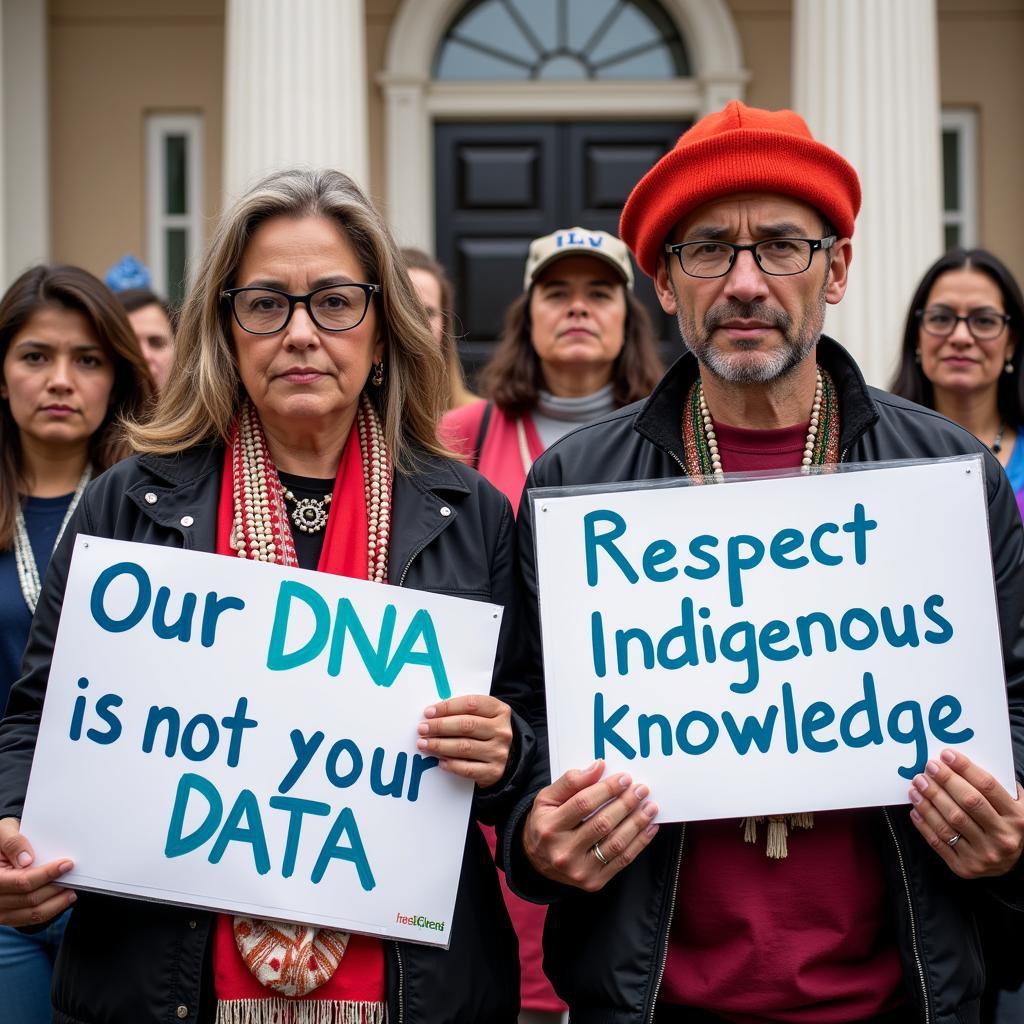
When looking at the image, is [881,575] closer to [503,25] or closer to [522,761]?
[522,761]

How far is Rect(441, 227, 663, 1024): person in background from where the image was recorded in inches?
151

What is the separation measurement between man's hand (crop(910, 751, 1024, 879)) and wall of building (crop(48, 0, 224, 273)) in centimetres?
760

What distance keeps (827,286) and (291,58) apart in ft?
16.8

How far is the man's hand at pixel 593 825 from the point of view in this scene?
1889mm

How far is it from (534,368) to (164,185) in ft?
18.5

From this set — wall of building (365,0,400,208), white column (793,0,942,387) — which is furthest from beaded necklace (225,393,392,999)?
wall of building (365,0,400,208)

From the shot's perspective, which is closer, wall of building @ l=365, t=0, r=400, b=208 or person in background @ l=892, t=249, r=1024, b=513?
person in background @ l=892, t=249, r=1024, b=513

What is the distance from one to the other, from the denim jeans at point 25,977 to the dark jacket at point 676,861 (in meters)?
1.08

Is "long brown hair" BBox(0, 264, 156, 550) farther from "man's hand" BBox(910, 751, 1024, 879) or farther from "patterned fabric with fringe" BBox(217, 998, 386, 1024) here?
"man's hand" BBox(910, 751, 1024, 879)


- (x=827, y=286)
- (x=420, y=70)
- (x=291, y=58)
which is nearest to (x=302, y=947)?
(x=827, y=286)

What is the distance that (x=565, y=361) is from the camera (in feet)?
12.6

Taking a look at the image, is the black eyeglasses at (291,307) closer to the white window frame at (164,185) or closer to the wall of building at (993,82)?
the white window frame at (164,185)

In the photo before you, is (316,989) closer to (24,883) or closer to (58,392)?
(24,883)

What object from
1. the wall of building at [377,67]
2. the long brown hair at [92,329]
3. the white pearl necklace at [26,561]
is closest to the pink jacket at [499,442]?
the long brown hair at [92,329]
